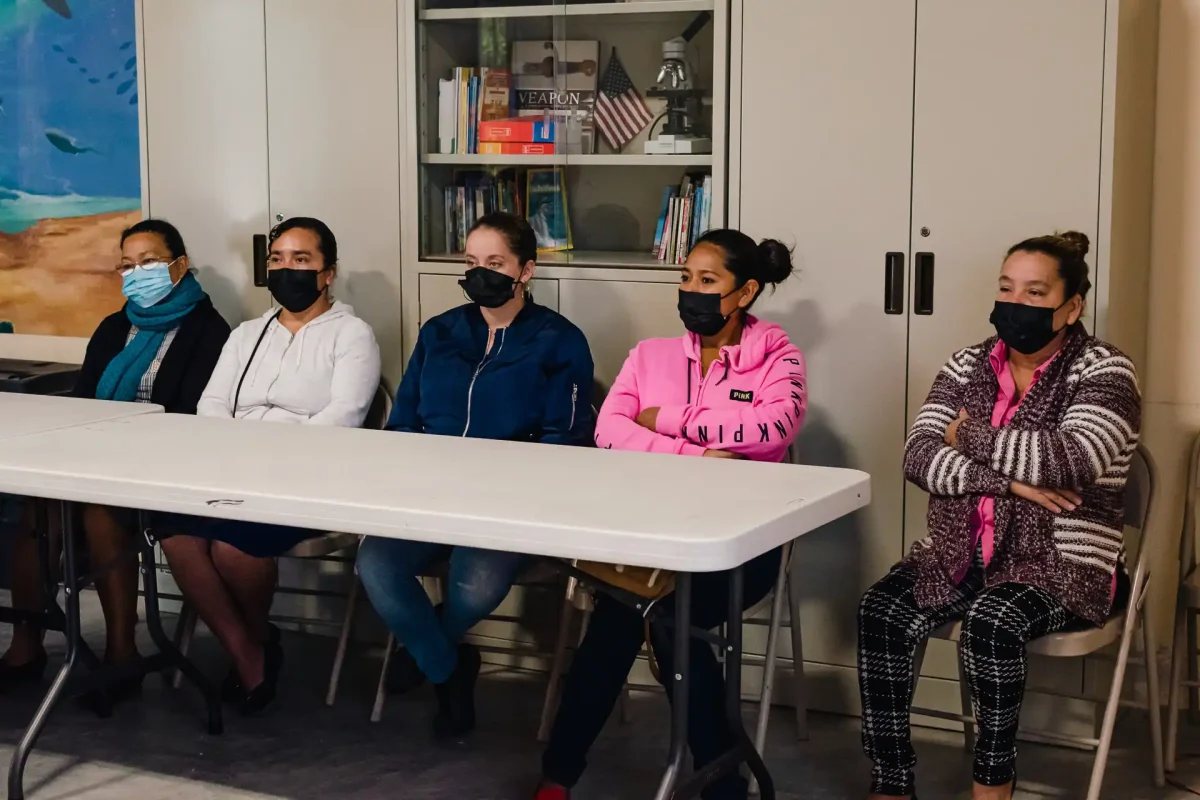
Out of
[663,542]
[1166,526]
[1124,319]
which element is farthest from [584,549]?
[1166,526]

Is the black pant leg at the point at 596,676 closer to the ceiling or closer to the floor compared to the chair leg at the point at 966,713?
closer to the ceiling

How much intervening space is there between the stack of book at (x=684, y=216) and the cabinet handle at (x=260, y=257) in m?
1.22

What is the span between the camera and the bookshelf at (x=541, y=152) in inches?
162

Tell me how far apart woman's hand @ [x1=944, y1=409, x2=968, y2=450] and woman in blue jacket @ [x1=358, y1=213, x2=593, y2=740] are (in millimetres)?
933

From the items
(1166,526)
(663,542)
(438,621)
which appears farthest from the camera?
(1166,526)

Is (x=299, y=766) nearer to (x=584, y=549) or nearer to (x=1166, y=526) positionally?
(x=584, y=549)

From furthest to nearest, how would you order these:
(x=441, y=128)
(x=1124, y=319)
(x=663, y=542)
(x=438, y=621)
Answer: (x=441, y=128)
(x=1124, y=319)
(x=438, y=621)
(x=663, y=542)

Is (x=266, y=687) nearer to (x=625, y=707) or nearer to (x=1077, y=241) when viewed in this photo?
(x=625, y=707)

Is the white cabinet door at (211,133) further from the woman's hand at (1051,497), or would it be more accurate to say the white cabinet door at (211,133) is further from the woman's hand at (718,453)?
the woman's hand at (1051,497)

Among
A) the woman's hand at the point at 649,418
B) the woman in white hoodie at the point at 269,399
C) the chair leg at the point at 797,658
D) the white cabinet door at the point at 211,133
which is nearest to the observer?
the woman's hand at the point at 649,418

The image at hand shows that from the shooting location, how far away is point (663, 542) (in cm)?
229

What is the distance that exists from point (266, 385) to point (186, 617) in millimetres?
670

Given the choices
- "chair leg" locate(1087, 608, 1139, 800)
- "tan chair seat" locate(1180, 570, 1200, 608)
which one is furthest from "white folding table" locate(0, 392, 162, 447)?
"tan chair seat" locate(1180, 570, 1200, 608)

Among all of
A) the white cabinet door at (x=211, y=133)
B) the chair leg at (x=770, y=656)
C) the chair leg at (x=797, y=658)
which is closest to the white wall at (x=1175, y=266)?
the chair leg at (x=797, y=658)
